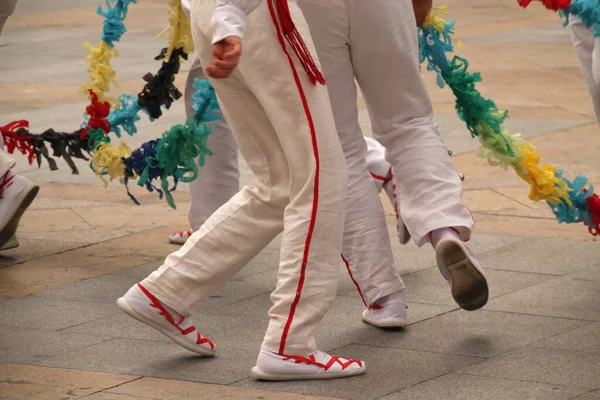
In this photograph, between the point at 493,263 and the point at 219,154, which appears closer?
the point at 493,263

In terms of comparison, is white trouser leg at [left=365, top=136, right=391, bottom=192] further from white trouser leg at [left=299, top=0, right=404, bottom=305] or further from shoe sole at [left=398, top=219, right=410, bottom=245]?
A: white trouser leg at [left=299, top=0, right=404, bottom=305]

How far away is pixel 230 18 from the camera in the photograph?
3.48 m

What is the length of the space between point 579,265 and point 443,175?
1164 millimetres

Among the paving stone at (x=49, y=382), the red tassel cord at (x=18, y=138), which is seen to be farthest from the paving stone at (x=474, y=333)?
the red tassel cord at (x=18, y=138)

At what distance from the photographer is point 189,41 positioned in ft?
17.6

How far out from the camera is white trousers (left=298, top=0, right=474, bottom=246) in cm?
406

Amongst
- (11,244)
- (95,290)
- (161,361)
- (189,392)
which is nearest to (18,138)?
(11,244)

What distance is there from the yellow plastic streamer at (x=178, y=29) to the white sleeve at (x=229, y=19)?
5.71 feet

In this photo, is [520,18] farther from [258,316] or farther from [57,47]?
[258,316]

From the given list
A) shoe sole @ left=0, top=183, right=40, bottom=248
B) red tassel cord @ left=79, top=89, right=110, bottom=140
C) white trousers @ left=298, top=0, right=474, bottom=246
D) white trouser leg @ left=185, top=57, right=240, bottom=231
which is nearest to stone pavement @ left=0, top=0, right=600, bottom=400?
shoe sole @ left=0, top=183, right=40, bottom=248

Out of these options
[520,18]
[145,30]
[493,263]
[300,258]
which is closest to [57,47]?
[145,30]

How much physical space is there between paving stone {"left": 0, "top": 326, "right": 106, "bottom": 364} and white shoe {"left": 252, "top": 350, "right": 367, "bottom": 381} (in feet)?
2.44

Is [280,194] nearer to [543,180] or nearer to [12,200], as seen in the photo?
[543,180]

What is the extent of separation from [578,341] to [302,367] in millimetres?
991
